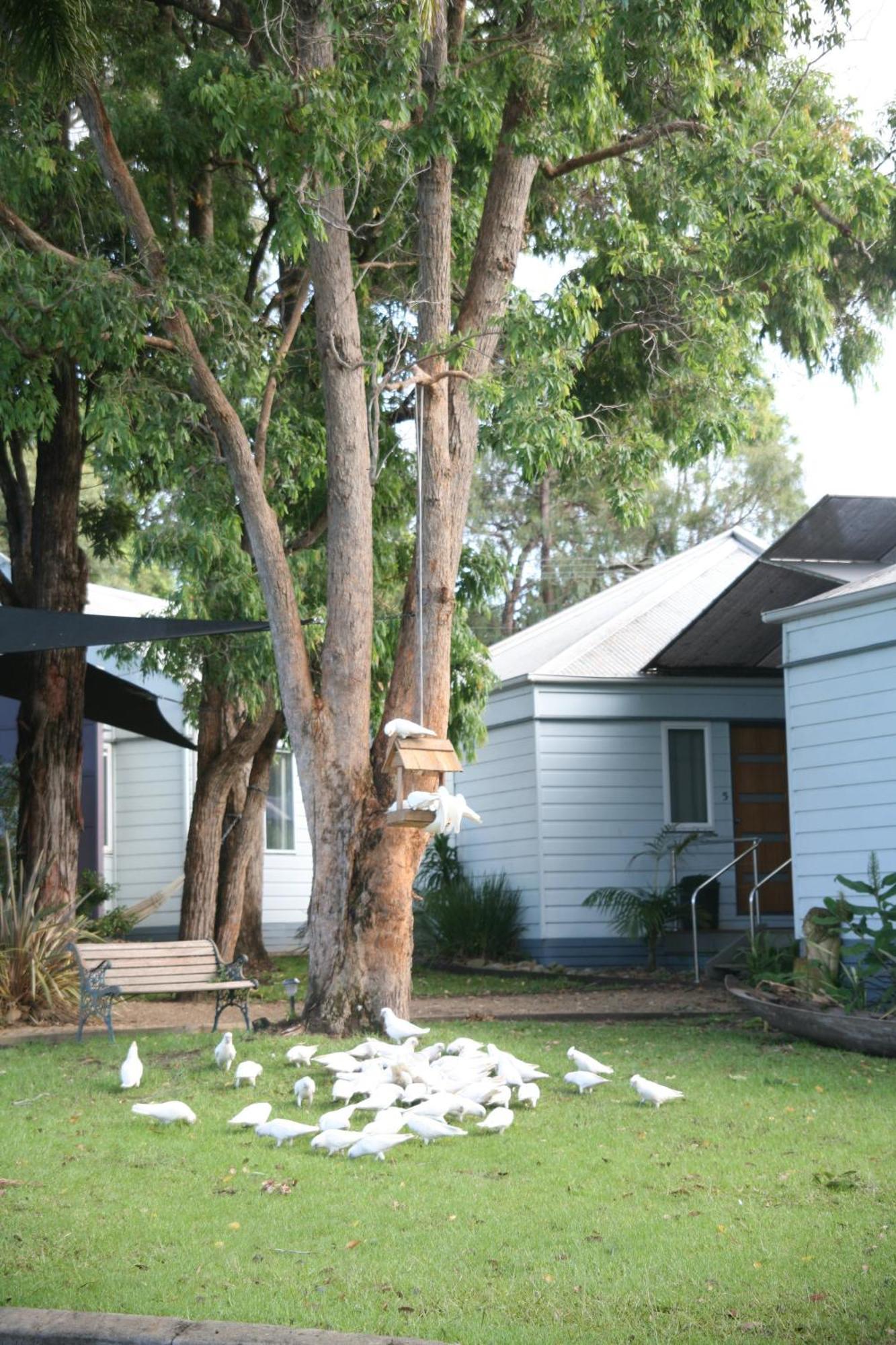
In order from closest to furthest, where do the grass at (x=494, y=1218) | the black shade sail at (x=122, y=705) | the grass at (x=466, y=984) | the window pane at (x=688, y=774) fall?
the grass at (x=494, y=1218), the black shade sail at (x=122, y=705), the grass at (x=466, y=984), the window pane at (x=688, y=774)

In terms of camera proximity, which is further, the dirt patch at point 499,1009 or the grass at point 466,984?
the grass at point 466,984

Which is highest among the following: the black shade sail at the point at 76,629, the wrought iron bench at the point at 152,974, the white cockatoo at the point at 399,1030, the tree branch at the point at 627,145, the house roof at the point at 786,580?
the tree branch at the point at 627,145

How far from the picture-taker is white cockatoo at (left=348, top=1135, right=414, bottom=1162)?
660 centimetres

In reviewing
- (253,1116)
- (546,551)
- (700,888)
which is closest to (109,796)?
(700,888)

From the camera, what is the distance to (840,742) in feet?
39.0

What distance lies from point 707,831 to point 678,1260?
12.5 meters

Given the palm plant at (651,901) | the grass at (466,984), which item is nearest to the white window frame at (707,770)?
the palm plant at (651,901)

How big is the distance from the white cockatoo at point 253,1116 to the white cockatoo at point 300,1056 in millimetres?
1240

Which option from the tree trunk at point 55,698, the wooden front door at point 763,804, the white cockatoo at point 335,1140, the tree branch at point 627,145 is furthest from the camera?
the wooden front door at point 763,804

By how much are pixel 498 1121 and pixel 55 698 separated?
24.9 feet

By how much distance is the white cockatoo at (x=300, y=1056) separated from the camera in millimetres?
8664

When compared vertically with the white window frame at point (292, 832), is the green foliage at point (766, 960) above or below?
below

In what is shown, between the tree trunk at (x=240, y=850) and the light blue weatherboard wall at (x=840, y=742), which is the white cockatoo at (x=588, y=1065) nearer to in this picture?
the light blue weatherboard wall at (x=840, y=742)

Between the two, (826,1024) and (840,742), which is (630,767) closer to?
(840,742)
